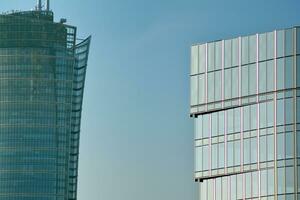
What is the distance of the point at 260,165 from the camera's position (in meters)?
71.5

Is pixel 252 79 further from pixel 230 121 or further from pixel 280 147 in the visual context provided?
pixel 280 147

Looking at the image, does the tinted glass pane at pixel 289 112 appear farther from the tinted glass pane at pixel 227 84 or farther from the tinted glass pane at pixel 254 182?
the tinted glass pane at pixel 227 84

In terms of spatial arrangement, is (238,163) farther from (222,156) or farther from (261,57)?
(261,57)

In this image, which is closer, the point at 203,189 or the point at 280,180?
the point at 280,180

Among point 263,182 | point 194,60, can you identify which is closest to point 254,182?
point 263,182

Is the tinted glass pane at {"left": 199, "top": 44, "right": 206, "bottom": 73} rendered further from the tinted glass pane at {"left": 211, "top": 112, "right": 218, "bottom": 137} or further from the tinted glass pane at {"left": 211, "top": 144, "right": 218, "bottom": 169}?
the tinted glass pane at {"left": 211, "top": 144, "right": 218, "bottom": 169}

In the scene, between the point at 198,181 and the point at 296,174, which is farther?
the point at 198,181

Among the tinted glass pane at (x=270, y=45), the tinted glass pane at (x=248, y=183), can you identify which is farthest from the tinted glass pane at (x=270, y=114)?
the tinted glass pane at (x=248, y=183)

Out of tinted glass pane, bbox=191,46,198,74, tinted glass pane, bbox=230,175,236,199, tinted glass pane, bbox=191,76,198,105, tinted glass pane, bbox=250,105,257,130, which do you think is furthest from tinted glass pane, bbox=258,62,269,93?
tinted glass pane, bbox=230,175,236,199

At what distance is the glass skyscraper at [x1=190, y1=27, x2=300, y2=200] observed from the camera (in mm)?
70062

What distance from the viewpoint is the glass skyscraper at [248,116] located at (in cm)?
7006

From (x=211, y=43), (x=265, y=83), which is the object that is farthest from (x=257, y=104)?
(x=211, y=43)

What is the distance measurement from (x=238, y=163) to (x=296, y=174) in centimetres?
511

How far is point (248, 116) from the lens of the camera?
7281 cm
